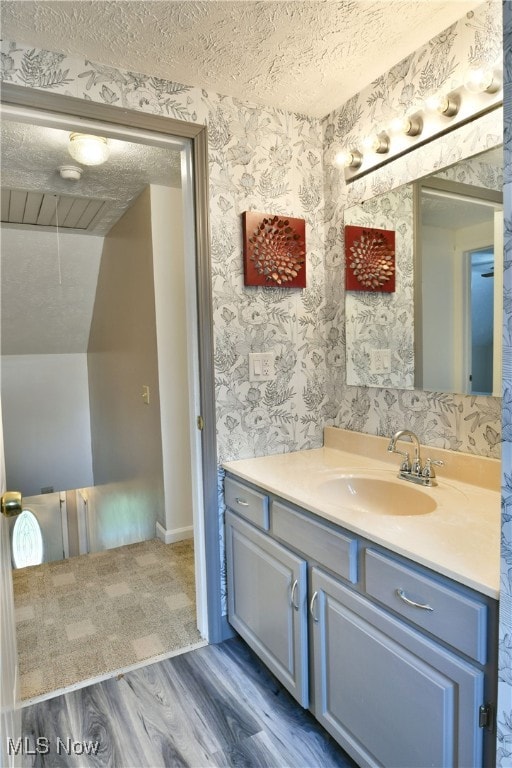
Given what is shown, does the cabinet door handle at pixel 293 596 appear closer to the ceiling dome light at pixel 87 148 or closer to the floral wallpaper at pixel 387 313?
the floral wallpaper at pixel 387 313

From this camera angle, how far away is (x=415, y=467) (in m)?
1.67

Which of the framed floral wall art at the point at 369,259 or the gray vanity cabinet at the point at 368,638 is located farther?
the framed floral wall art at the point at 369,259

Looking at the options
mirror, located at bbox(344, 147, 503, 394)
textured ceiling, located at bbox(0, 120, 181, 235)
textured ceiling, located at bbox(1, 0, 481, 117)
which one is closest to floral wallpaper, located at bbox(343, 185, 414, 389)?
mirror, located at bbox(344, 147, 503, 394)

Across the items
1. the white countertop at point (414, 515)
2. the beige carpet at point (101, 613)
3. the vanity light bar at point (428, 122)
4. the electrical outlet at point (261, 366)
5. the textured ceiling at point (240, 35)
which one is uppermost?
the textured ceiling at point (240, 35)

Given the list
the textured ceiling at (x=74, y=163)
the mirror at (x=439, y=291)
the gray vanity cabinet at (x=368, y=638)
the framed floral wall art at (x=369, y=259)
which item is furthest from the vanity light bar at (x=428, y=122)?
the gray vanity cabinet at (x=368, y=638)

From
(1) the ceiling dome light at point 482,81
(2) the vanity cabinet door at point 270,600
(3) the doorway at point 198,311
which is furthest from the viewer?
(3) the doorway at point 198,311

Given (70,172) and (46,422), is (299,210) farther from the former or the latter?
(46,422)

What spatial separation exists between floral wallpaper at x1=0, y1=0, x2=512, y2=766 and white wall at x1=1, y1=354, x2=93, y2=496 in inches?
129

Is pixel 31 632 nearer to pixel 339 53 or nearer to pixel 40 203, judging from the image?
pixel 40 203

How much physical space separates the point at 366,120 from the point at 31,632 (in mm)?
2738

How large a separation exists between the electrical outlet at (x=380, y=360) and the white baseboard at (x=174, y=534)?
6.11ft

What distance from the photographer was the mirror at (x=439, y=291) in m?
1.47

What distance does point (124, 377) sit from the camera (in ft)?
12.3

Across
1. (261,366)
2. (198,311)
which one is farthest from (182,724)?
(198,311)
